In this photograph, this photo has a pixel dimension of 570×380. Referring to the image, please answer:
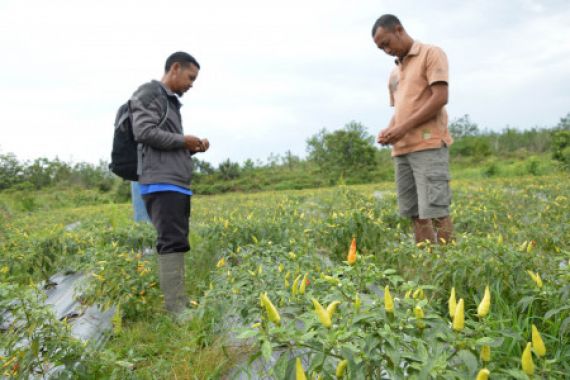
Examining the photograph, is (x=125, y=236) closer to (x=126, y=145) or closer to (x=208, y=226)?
(x=208, y=226)

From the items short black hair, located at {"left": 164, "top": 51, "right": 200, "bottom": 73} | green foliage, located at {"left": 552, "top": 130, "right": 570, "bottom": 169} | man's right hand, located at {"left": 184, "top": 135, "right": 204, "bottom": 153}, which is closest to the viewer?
man's right hand, located at {"left": 184, "top": 135, "right": 204, "bottom": 153}

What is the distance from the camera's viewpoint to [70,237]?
3.80 meters

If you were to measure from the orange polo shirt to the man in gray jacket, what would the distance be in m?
1.43

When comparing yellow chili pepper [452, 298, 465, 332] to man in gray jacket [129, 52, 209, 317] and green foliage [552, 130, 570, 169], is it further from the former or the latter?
green foliage [552, 130, 570, 169]

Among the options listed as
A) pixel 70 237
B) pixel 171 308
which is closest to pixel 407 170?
pixel 171 308

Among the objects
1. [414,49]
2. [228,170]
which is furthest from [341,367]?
[228,170]

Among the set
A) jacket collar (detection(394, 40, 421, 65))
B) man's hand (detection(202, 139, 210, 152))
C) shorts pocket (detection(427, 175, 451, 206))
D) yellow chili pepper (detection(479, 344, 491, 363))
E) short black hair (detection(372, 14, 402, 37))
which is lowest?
yellow chili pepper (detection(479, 344, 491, 363))

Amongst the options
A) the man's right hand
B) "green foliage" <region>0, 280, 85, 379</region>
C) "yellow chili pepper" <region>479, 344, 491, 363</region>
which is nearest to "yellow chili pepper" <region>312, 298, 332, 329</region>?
"yellow chili pepper" <region>479, 344, 491, 363</region>

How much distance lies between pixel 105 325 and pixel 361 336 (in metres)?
2.10

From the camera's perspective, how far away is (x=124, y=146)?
8.21 feet

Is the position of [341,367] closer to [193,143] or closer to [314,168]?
[193,143]

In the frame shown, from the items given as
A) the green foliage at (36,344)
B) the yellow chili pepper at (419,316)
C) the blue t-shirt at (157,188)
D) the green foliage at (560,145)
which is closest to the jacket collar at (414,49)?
the blue t-shirt at (157,188)

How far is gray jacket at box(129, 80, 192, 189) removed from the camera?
2.34 m

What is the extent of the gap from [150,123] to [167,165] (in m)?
0.26
